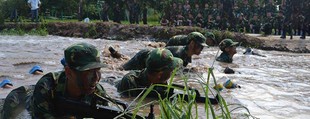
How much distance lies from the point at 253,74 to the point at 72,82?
675 centimetres

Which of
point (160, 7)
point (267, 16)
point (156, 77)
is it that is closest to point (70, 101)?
point (156, 77)

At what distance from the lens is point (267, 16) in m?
20.7

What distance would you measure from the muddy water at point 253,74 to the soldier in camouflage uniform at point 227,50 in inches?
8.1

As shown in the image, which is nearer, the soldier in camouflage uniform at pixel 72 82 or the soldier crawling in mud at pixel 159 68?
the soldier in camouflage uniform at pixel 72 82

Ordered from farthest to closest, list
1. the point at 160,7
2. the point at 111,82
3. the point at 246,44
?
1. the point at 160,7
2. the point at 246,44
3. the point at 111,82

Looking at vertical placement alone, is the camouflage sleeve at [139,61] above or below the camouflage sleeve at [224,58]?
above

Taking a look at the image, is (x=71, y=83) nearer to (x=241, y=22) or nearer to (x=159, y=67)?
(x=159, y=67)

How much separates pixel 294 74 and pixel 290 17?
8.52 m

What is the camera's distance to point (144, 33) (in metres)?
18.6

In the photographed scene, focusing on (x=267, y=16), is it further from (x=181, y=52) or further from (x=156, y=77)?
(x=156, y=77)

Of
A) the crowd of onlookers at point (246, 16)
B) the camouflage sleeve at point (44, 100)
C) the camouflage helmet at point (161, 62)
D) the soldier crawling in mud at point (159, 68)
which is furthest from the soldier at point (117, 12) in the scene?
the camouflage sleeve at point (44, 100)

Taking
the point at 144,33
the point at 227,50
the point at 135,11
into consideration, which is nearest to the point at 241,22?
the point at 144,33

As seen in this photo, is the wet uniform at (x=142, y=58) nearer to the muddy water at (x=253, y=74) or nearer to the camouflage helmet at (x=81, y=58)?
the muddy water at (x=253, y=74)

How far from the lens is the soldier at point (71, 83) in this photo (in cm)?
355
